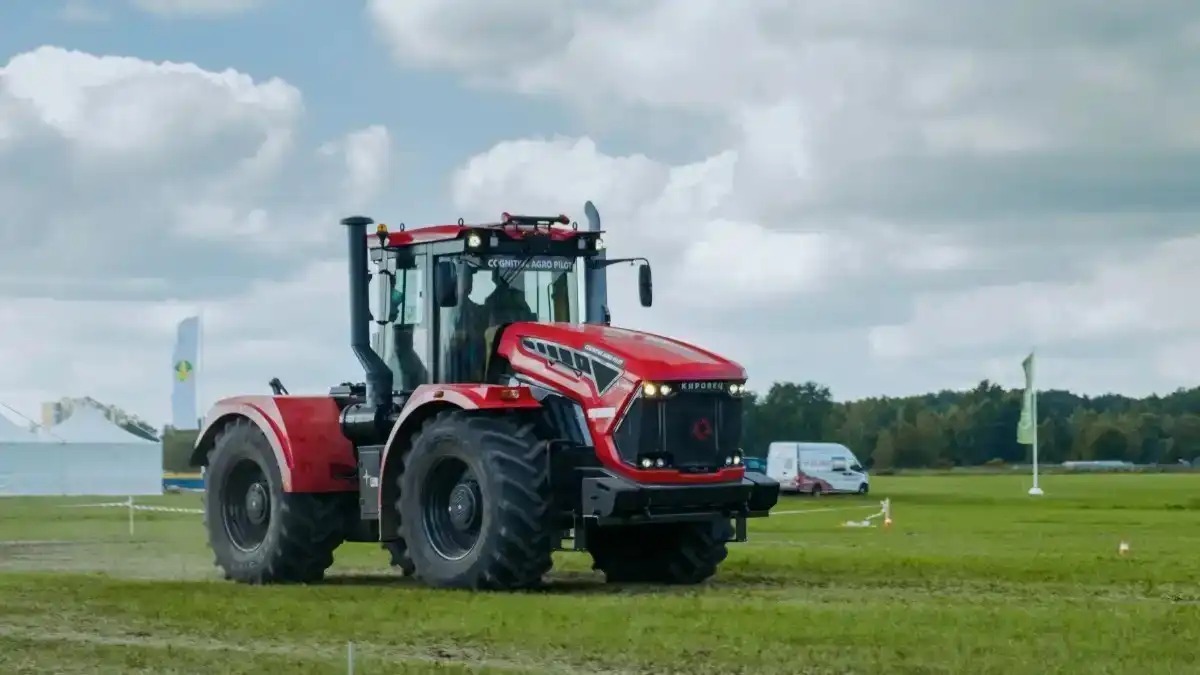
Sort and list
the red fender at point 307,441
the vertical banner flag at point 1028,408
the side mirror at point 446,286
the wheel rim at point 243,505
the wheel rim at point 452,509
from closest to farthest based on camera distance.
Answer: the wheel rim at point 452,509 < the side mirror at point 446,286 < the red fender at point 307,441 < the wheel rim at point 243,505 < the vertical banner flag at point 1028,408

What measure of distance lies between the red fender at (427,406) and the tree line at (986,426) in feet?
346

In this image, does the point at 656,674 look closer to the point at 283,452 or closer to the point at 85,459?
the point at 283,452

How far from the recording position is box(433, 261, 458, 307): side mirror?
20.0 metres

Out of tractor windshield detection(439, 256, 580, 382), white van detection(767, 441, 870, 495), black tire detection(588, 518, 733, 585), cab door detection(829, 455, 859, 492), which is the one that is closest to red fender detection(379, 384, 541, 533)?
tractor windshield detection(439, 256, 580, 382)

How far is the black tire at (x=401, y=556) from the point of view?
68.9ft

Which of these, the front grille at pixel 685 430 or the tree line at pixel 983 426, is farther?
the tree line at pixel 983 426

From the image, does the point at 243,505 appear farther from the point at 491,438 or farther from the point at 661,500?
the point at 661,500

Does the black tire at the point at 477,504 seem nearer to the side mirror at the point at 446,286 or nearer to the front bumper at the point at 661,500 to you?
the front bumper at the point at 661,500

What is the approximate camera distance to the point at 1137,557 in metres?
25.1

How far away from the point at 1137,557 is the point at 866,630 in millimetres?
10921

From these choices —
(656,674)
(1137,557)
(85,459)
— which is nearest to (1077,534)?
(1137,557)

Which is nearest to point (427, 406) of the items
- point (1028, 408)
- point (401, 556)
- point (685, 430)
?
point (401, 556)

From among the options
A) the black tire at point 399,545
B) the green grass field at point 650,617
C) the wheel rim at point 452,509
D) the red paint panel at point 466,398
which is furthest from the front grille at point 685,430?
the black tire at point 399,545

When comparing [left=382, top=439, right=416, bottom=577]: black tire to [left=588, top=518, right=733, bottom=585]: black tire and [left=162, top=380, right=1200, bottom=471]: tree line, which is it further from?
[left=162, top=380, right=1200, bottom=471]: tree line
